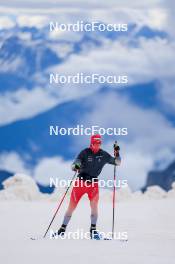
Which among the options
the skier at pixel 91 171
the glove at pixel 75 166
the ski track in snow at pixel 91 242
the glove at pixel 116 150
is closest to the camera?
the ski track in snow at pixel 91 242

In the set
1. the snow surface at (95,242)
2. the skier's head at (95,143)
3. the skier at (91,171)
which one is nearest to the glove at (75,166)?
the skier at (91,171)

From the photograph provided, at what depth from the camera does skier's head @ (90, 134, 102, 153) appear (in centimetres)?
1238

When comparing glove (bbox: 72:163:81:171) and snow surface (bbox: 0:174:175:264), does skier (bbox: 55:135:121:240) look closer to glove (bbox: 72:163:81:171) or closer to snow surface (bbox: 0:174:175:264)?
glove (bbox: 72:163:81:171)

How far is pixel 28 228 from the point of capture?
14.8 m

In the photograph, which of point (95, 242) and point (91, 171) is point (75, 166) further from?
point (95, 242)

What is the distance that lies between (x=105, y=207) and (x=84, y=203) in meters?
2.51

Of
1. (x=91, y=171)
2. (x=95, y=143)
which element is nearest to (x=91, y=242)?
(x=91, y=171)

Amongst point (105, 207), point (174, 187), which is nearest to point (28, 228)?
point (105, 207)

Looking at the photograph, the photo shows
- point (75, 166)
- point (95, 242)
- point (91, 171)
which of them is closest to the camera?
point (95, 242)

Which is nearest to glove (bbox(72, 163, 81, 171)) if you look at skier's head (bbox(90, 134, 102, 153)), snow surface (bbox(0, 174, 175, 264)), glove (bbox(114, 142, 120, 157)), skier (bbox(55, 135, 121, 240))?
skier (bbox(55, 135, 121, 240))

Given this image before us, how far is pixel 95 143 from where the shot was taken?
1241cm

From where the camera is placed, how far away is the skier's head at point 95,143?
40.6ft

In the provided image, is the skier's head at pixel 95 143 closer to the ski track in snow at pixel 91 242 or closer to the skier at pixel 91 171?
the skier at pixel 91 171

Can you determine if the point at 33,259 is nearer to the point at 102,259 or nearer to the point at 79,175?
the point at 102,259
